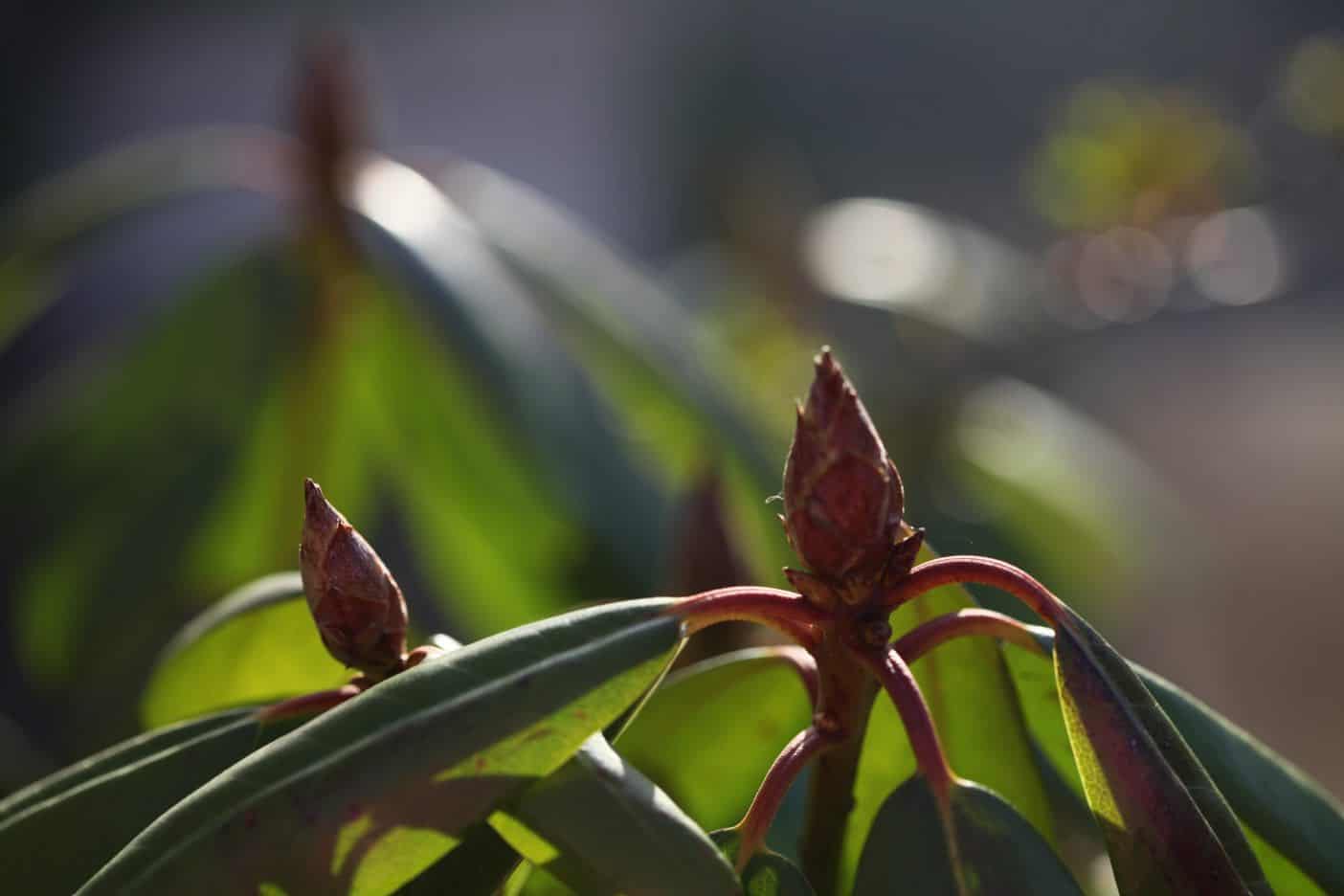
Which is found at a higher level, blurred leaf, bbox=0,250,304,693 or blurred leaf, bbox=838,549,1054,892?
blurred leaf, bbox=0,250,304,693

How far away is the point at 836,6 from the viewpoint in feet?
13.4

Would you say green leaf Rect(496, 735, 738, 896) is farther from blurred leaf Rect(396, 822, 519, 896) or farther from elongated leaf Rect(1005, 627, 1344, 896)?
elongated leaf Rect(1005, 627, 1344, 896)

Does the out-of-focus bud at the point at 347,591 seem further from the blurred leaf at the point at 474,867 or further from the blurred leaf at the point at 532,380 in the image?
the blurred leaf at the point at 532,380

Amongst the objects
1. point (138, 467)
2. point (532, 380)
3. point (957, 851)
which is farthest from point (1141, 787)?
point (138, 467)

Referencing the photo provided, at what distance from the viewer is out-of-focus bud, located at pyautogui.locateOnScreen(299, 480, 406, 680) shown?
379mm

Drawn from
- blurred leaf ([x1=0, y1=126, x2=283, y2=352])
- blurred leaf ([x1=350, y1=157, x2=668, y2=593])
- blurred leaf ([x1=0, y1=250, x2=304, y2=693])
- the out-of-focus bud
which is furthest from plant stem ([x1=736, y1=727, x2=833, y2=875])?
blurred leaf ([x1=0, y1=126, x2=283, y2=352])

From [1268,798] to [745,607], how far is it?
17 centimetres

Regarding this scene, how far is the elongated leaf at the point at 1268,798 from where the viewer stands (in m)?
0.40

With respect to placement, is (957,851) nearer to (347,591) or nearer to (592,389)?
(347,591)

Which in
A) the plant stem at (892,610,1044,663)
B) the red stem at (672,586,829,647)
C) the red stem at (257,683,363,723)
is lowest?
the red stem at (257,683,363,723)

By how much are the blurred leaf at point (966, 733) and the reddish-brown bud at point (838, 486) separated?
0.09m

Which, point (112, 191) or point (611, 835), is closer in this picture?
point (611, 835)

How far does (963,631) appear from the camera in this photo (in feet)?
1.32

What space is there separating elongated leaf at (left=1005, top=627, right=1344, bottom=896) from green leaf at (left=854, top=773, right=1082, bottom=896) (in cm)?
6
